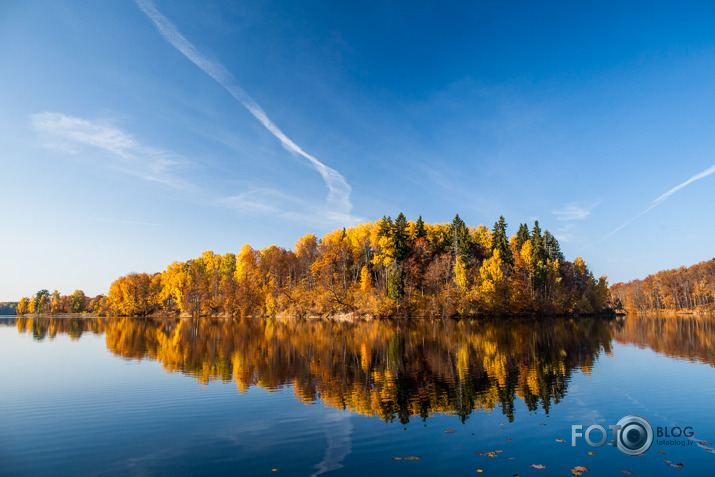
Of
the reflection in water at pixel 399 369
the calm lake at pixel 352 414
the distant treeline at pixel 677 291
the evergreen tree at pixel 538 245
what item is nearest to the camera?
the calm lake at pixel 352 414

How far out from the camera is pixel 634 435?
11.4 m

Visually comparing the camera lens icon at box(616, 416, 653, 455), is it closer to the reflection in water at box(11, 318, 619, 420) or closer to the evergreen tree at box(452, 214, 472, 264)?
the reflection in water at box(11, 318, 619, 420)

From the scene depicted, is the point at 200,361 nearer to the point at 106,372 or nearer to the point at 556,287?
the point at 106,372

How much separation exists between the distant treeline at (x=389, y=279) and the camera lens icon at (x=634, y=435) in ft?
217

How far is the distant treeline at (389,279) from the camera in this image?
80.6 metres

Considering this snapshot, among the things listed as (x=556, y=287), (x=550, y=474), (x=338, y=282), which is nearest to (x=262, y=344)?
(x=550, y=474)

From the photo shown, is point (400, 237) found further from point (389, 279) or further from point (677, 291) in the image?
point (677, 291)

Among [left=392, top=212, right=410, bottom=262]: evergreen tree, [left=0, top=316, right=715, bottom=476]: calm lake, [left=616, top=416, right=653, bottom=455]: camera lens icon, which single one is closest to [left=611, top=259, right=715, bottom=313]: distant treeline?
[left=392, top=212, right=410, bottom=262]: evergreen tree

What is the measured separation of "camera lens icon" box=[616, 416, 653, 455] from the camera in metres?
10.4

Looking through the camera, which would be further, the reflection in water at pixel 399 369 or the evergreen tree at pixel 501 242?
the evergreen tree at pixel 501 242

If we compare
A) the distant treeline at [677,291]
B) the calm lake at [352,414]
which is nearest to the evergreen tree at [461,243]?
the calm lake at [352,414]

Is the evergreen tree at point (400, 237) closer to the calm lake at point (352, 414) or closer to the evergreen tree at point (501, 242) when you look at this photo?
the evergreen tree at point (501, 242)

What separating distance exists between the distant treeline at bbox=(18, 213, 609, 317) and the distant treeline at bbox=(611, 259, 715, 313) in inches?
1737

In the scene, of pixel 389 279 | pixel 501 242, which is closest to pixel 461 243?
pixel 501 242
